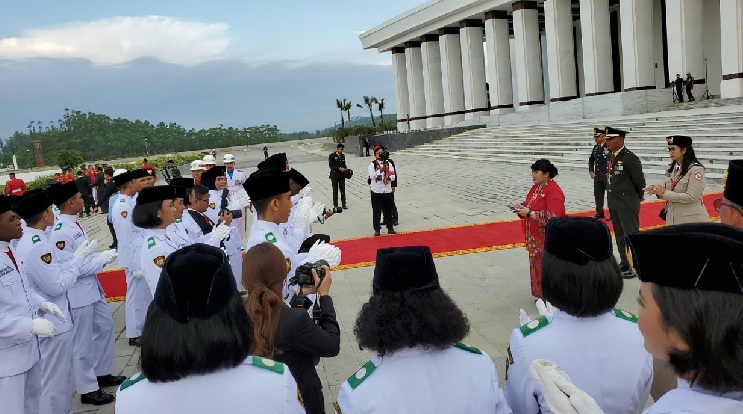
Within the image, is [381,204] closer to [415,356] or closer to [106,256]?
[106,256]

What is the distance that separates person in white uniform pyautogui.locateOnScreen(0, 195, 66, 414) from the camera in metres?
3.36

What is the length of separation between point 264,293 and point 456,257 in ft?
20.4

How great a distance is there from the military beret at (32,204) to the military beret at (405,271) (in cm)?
375

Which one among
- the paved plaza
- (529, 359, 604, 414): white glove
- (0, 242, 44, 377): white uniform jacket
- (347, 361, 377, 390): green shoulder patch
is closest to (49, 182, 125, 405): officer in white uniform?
the paved plaza

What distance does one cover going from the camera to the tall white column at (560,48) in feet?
100.0

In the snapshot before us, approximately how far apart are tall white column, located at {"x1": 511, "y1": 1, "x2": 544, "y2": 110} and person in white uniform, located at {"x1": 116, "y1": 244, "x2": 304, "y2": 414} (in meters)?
33.7

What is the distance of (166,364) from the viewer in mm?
1749

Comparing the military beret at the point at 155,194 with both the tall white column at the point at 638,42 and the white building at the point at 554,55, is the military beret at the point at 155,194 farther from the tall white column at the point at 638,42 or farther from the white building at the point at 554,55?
the tall white column at the point at 638,42

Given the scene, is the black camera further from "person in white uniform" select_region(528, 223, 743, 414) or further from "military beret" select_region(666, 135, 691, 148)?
"military beret" select_region(666, 135, 691, 148)

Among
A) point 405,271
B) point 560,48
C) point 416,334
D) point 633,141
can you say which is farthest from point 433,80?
point 416,334

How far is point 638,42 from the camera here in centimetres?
2631

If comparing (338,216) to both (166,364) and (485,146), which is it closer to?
(166,364)

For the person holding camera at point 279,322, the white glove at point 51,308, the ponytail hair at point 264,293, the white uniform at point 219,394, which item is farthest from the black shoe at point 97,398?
the white uniform at point 219,394

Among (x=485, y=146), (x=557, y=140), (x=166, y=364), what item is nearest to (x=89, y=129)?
(x=485, y=146)
